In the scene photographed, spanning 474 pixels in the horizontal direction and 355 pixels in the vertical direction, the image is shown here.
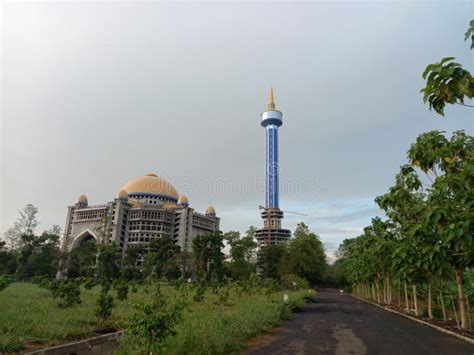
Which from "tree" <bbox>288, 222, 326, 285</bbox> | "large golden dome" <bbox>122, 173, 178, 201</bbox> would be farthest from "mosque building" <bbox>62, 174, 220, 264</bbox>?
"tree" <bbox>288, 222, 326, 285</bbox>

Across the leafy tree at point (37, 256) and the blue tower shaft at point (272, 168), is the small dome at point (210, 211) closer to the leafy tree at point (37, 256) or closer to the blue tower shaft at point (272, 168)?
the blue tower shaft at point (272, 168)

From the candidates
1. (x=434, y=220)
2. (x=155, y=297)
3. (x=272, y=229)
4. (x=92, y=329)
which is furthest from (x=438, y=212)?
(x=272, y=229)

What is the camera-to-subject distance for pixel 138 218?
87625mm

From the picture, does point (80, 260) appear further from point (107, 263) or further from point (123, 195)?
point (123, 195)

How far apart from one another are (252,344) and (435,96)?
9242 mm

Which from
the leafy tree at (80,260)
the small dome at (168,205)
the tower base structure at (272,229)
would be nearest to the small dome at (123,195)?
the small dome at (168,205)

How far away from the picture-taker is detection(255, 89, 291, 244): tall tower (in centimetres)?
10006

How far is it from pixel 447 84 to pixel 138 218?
87.8 m

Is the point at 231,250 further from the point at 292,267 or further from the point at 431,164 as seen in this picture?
the point at 431,164

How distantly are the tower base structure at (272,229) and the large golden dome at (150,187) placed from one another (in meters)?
28.7

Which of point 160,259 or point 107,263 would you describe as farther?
point 160,259

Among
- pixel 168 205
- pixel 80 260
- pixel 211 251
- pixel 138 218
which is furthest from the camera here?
pixel 168 205

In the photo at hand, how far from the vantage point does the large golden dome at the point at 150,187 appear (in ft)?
311

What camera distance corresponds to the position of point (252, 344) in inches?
442
